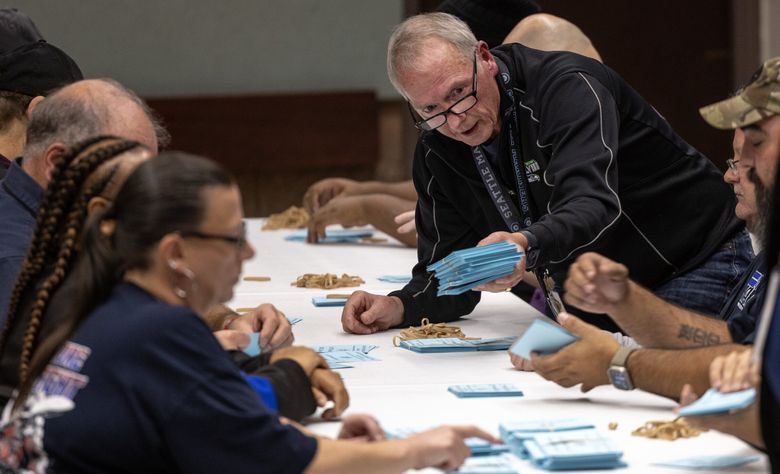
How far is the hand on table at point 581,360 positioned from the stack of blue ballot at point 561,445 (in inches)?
11.0

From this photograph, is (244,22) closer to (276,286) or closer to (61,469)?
(276,286)

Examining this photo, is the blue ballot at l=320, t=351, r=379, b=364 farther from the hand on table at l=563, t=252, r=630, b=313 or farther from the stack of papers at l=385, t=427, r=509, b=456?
the stack of papers at l=385, t=427, r=509, b=456

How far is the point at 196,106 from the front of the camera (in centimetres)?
825

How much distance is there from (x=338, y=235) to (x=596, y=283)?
298 centimetres

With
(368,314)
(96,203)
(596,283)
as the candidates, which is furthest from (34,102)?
(596,283)

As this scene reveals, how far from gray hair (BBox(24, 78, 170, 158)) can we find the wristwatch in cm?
123

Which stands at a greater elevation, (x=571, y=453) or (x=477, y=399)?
(x=571, y=453)

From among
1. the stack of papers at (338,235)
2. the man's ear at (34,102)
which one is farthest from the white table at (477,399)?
the stack of papers at (338,235)

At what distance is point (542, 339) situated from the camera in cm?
249

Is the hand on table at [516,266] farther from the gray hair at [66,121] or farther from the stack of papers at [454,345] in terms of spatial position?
the gray hair at [66,121]

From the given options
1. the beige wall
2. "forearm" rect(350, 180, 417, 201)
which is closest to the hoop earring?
"forearm" rect(350, 180, 417, 201)

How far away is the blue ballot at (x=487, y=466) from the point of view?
1972 mm

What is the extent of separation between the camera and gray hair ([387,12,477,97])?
3.41 meters

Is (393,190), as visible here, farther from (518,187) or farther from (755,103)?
(755,103)
